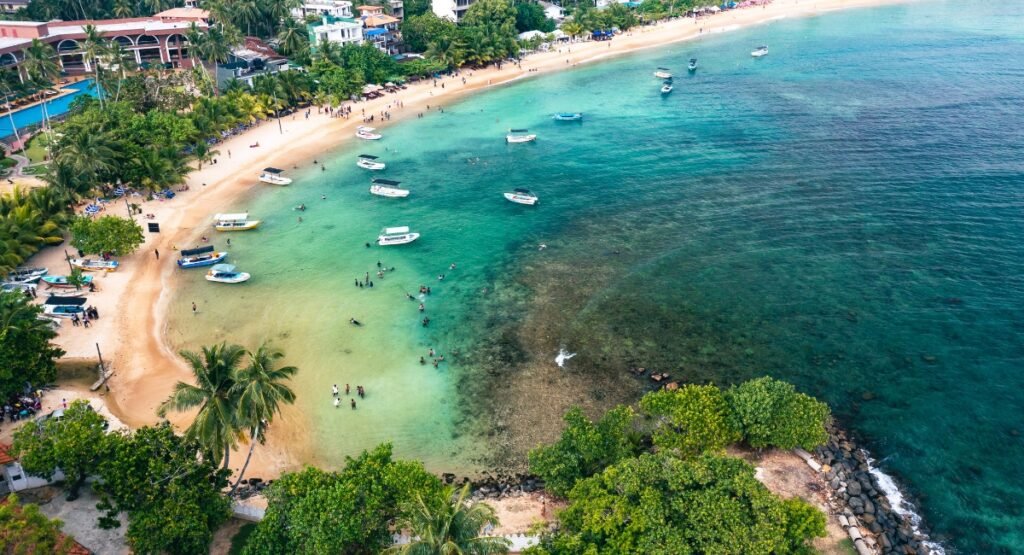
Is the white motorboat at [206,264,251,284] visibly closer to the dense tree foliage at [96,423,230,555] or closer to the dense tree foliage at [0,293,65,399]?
the dense tree foliage at [0,293,65,399]

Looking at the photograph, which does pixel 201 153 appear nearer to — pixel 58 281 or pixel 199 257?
pixel 199 257

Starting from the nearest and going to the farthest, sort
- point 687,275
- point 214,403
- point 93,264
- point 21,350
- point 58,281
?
point 214,403 → point 21,350 → point 58,281 → point 687,275 → point 93,264

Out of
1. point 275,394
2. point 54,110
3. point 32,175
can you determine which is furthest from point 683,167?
point 54,110

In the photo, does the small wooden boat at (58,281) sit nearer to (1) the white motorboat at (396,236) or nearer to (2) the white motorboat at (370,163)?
A: (1) the white motorboat at (396,236)

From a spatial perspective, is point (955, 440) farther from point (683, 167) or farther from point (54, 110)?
point (54, 110)

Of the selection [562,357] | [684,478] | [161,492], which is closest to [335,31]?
[562,357]

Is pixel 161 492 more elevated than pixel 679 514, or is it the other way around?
pixel 161 492

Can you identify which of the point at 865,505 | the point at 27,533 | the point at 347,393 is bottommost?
the point at 865,505
